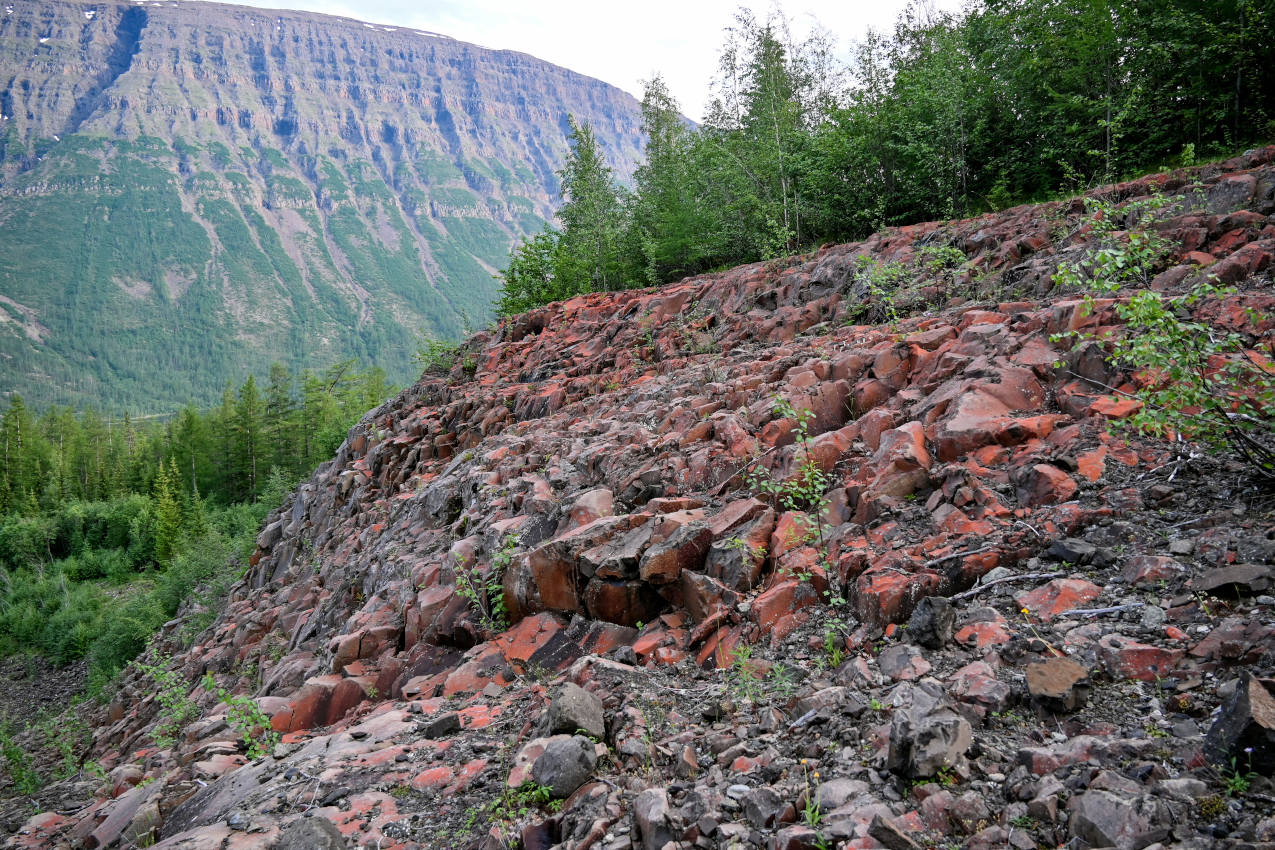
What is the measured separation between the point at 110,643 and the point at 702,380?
33.7 m

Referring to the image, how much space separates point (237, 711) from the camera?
25.4 feet

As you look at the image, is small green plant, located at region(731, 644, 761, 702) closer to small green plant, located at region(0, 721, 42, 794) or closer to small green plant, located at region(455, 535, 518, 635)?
small green plant, located at region(455, 535, 518, 635)

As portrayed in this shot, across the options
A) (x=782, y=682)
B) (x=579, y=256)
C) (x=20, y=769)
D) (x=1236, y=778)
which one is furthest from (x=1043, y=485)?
(x=579, y=256)

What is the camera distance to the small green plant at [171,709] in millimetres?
8602

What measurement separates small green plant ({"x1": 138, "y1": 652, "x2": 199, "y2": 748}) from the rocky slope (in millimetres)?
660

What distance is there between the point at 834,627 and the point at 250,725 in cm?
731

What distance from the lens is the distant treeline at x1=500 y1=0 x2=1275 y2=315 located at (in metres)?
13.8

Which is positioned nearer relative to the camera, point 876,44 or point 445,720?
point 445,720

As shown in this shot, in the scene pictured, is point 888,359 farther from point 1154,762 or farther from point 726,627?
point 1154,762

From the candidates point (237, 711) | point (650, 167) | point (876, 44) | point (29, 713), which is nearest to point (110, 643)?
point (29, 713)

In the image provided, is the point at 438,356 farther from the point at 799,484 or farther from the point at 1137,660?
the point at 1137,660

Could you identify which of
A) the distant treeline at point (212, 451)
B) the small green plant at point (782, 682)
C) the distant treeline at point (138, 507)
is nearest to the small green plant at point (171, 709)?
the small green plant at point (782, 682)

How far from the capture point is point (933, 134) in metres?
17.4

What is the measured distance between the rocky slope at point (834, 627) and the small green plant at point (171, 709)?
660 mm
